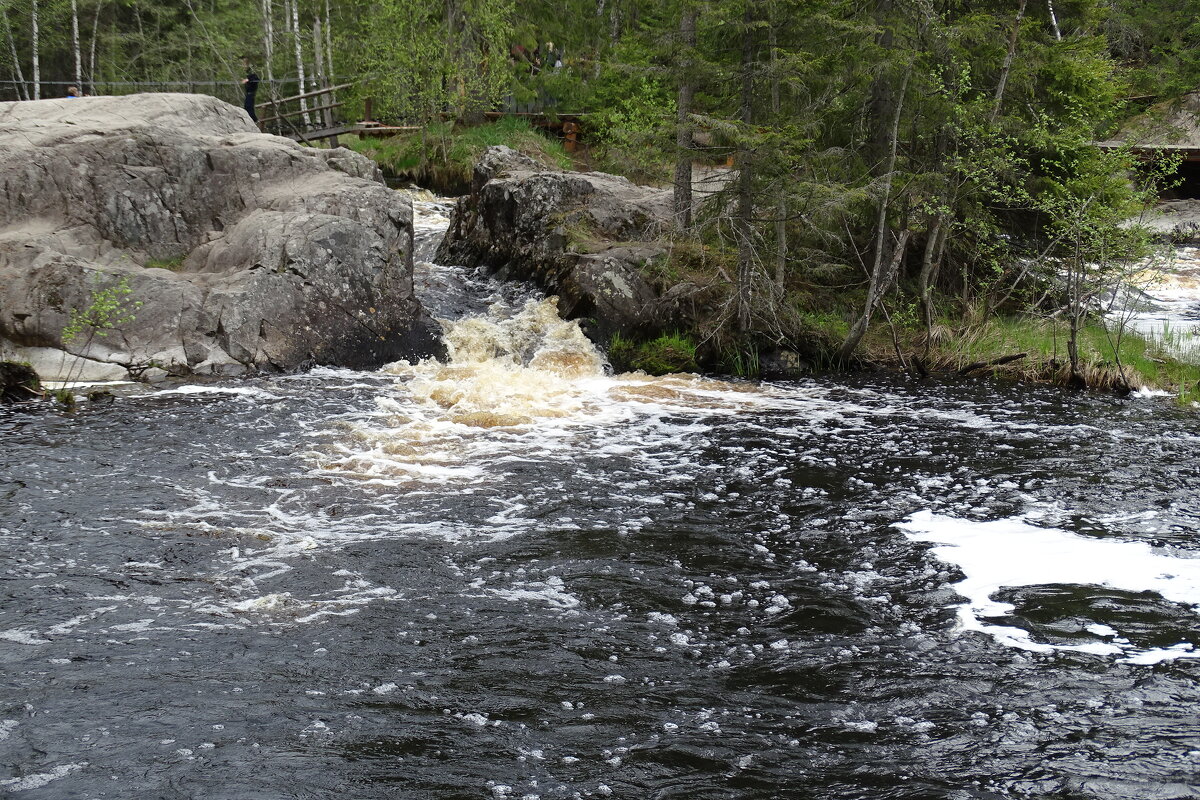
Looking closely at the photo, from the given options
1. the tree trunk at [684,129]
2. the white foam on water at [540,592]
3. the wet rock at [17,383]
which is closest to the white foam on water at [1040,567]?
the white foam on water at [540,592]

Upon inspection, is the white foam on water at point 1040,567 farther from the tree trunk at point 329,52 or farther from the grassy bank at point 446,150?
the tree trunk at point 329,52

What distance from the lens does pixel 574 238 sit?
680 inches

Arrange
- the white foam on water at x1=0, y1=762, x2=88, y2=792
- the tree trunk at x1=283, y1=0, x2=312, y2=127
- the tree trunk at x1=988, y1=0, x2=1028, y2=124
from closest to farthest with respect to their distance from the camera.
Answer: the white foam on water at x1=0, y1=762, x2=88, y2=792 → the tree trunk at x1=988, y1=0, x2=1028, y2=124 → the tree trunk at x1=283, y1=0, x2=312, y2=127

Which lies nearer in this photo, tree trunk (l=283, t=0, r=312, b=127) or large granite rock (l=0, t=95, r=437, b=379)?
large granite rock (l=0, t=95, r=437, b=379)

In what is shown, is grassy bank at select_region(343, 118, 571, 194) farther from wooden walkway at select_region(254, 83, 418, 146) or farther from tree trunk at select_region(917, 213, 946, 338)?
tree trunk at select_region(917, 213, 946, 338)

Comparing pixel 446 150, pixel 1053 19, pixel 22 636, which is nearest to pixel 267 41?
pixel 446 150

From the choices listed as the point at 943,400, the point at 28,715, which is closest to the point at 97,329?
the point at 28,715

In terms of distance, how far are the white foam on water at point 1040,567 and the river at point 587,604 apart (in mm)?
34

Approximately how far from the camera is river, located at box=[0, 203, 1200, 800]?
512 centimetres

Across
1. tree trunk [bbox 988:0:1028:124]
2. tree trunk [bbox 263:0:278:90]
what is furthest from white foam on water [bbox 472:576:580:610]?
tree trunk [bbox 263:0:278:90]

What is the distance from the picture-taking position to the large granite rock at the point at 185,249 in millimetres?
13414

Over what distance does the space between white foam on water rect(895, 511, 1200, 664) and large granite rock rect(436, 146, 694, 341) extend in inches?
312

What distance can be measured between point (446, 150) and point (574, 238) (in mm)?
11679

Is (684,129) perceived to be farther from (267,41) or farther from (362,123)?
(267,41)
